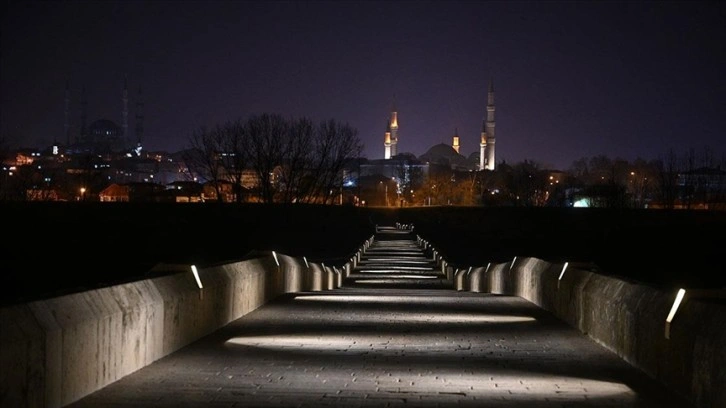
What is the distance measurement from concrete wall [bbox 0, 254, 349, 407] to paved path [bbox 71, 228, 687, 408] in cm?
27

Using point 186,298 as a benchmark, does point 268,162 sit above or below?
above

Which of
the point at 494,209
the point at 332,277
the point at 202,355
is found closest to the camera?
the point at 202,355

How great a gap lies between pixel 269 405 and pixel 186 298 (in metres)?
5.95

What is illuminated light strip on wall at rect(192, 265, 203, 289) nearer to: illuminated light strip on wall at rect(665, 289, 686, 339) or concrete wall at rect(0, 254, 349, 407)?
concrete wall at rect(0, 254, 349, 407)

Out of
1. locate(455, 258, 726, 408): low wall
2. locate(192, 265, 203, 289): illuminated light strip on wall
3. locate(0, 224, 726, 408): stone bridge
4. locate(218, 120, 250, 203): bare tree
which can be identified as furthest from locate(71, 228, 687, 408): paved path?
locate(218, 120, 250, 203): bare tree

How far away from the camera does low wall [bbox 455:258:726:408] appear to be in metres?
11.1

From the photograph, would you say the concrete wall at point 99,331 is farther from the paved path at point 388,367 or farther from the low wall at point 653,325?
the low wall at point 653,325

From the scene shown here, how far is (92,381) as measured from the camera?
39.6 feet

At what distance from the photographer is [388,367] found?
47.9 feet

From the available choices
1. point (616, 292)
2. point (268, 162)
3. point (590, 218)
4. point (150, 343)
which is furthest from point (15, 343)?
point (590, 218)

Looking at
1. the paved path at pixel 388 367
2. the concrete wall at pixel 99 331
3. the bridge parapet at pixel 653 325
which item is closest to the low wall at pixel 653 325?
the bridge parapet at pixel 653 325

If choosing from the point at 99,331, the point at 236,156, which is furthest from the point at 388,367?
the point at 236,156

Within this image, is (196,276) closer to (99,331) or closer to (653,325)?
(99,331)

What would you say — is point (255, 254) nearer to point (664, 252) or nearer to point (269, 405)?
point (269, 405)
